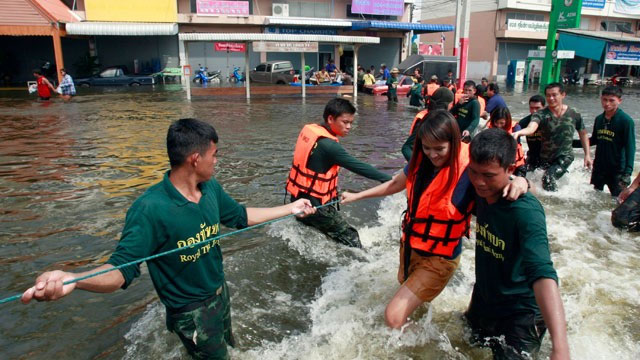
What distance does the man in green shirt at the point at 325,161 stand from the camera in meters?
4.40

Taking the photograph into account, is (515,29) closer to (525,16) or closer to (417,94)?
(525,16)

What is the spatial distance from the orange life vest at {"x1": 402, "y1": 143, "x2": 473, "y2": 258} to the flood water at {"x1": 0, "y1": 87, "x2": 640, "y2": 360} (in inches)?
28.7

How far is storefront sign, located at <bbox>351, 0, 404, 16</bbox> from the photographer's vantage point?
118 ft

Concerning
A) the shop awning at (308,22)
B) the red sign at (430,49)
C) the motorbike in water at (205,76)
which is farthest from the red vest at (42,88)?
the red sign at (430,49)

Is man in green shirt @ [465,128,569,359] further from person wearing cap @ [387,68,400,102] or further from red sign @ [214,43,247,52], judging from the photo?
red sign @ [214,43,247,52]

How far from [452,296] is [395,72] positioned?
65.0 feet

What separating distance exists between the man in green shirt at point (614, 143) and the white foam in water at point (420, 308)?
601mm

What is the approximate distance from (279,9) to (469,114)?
30219 millimetres

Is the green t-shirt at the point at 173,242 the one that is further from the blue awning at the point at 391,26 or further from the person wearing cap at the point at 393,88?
the blue awning at the point at 391,26

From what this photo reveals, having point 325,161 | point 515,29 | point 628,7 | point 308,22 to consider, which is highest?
point 628,7

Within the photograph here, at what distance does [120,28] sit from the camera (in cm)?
2891

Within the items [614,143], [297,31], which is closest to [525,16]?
[297,31]

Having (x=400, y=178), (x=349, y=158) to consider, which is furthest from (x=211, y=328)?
(x=349, y=158)

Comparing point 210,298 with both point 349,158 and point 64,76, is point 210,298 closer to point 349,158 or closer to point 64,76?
point 349,158
